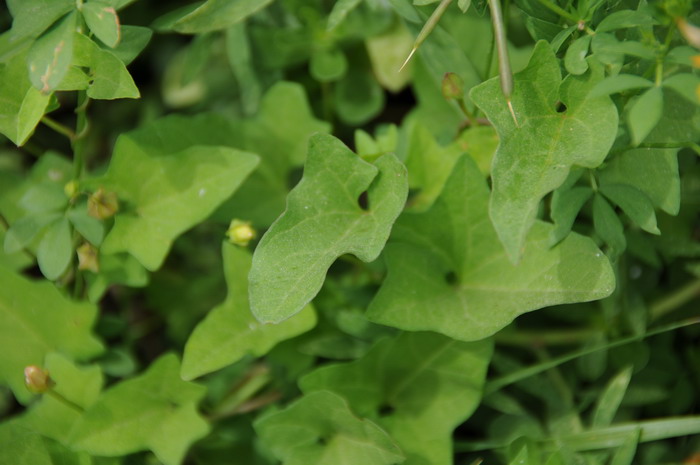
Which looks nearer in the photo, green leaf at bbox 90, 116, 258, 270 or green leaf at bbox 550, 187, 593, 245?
green leaf at bbox 550, 187, 593, 245

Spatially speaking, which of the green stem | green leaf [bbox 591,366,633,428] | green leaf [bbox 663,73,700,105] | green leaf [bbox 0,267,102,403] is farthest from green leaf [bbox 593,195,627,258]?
green leaf [bbox 0,267,102,403]

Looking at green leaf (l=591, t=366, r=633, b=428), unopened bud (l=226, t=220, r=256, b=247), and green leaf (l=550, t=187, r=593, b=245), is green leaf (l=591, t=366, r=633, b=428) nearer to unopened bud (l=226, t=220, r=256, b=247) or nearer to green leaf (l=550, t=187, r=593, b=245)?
green leaf (l=550, t=187, r=593, b=245)

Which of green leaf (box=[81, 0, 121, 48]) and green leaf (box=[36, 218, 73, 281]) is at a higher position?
green leaf (box=[81, 0, 121, 48])

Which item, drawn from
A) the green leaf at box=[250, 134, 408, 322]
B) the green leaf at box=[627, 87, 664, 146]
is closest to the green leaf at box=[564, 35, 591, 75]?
the green leaf at box=[627, 87, 664, 146]

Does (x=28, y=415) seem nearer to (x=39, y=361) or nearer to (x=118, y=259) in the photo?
(x=39, y=361)

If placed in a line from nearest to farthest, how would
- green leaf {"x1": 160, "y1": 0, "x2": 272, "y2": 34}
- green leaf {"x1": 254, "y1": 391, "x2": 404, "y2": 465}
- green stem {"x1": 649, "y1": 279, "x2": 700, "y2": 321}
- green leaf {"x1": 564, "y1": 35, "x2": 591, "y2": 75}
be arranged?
1. green leaf {"x1": 564, "y1": 35, "x2": 591, "y2": 75}
2. green leaf {"x1": 254, "y1": 391, "x2": 404, "y2": 465}
3. green leaf {"x1": 160, "y1": 0, "x2": 272, "y2": 34}
4. green stem {"x1": 649, "y1": 279, "x2": 700, "y2": 321}

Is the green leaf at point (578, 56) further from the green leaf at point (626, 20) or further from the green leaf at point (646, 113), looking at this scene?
the green leaf at point (646, 113)

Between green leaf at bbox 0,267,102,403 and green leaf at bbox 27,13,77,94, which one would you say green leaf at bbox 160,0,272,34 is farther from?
green leaf at bbox 0,267,102,403

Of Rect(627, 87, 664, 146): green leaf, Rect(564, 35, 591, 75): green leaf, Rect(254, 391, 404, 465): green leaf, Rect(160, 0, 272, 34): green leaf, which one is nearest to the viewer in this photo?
Rect(627, 87, 664, 146): green leaf

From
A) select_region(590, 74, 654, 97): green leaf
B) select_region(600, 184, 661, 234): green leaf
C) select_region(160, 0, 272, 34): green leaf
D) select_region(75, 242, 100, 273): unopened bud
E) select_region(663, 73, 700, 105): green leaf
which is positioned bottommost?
select_region(75, 242, 100, 273): unopened bud
